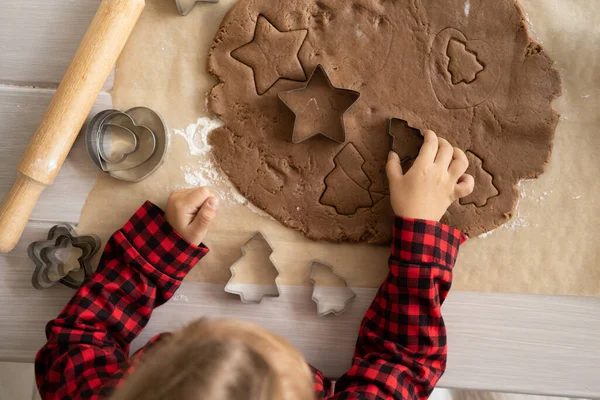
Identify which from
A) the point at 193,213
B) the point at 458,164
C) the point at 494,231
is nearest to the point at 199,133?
the point at 193,213

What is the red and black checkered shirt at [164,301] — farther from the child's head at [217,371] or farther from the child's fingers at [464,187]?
the child's head at [217,371]

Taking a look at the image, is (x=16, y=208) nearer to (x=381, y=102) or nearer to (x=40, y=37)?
(x=40, y=37)

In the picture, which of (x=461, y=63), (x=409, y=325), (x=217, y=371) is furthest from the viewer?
(x=461, y=63)

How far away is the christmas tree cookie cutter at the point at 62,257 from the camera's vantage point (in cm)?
98

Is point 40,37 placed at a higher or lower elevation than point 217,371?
higher

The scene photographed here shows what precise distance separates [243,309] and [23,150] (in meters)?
0.58

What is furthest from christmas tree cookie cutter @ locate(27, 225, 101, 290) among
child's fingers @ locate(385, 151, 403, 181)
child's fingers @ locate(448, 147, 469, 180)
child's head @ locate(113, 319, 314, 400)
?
child's fingers @ locate(448, 147, 469, 180)

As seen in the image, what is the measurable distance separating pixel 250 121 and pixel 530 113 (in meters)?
0.57

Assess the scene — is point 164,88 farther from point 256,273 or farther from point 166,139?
point 256,273

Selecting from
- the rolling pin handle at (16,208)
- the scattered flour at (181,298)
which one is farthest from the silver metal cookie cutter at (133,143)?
the scattered flour at (181,298)

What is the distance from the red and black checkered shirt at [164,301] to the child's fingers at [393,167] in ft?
0.30

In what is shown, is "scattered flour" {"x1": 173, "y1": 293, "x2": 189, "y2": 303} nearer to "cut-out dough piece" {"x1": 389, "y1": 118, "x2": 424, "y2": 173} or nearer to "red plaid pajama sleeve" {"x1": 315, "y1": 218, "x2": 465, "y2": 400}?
"red plaid pajama sleeve" {"x1": 315, "y1": 218, "x2": 465, "y2": 400}

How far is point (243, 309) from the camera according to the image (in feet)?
3.30

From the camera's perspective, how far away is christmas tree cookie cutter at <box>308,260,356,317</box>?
985 mm
